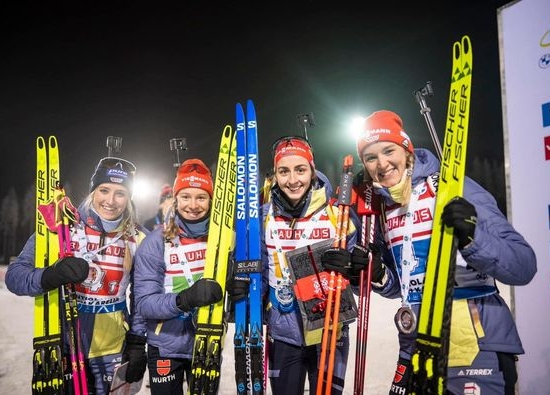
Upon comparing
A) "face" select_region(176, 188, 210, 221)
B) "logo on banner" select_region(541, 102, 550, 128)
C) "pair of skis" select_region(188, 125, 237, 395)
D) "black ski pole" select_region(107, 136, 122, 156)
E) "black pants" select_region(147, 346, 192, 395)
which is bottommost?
"black pants" select_region(147, 346, 192, 395)

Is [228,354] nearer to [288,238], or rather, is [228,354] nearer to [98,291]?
[98,291]

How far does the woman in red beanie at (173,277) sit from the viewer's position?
289 cm

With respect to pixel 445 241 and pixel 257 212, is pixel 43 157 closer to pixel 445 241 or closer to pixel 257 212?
pixel 257 212

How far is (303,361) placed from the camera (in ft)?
9.27

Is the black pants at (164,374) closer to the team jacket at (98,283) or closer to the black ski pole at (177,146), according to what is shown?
the team jacket at (98,283)

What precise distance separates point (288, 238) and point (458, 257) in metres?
1.23

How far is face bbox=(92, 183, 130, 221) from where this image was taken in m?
3.24

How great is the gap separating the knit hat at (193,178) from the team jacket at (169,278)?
15.8 inches

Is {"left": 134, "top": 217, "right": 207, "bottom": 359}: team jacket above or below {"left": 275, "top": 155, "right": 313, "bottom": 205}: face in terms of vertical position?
below

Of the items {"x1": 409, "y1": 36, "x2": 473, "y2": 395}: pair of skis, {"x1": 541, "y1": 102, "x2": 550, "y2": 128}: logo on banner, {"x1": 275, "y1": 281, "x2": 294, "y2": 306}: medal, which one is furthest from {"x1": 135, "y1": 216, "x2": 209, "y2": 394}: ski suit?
{"x1": 541, "y1": 102, "x2": 550, "y2": 128}: logo on banner

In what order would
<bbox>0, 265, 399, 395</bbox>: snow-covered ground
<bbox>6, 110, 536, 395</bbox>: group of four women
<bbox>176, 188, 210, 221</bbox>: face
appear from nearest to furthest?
<bbox>6, 110, 536, 395</bbox>: group of four women
<bbox>176, 188, 210, 221</bbox>: face
<bbox>0, 265, 399, 395</bbox>: snow-covered ground

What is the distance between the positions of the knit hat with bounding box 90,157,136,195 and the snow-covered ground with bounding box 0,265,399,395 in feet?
9.15

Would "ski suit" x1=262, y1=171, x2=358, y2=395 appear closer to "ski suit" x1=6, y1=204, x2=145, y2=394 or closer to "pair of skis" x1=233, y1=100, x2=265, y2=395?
"pair of skis" x1=233, y1=100, x2=265, y2=395

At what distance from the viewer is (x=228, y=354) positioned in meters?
5.85
